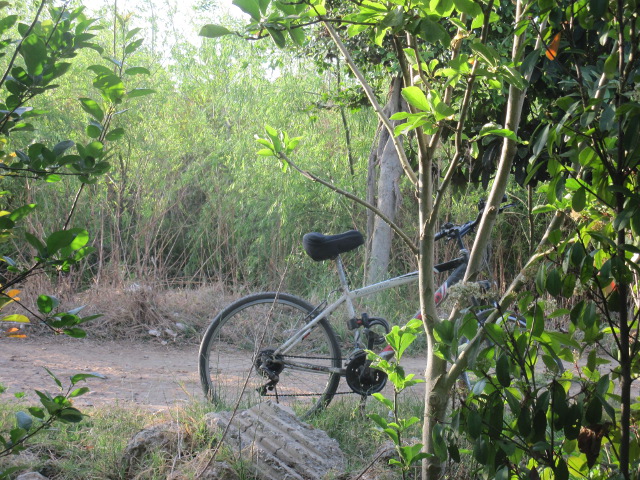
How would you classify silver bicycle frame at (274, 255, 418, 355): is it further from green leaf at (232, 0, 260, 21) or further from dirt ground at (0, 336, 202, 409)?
green leaf at (232, 0, 260, 21)

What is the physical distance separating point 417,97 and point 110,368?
15.6ft

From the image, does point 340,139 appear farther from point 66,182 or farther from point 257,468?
point 257,468

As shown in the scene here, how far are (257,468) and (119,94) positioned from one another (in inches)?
63.0

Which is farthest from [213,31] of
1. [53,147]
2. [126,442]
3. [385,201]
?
[385,201]

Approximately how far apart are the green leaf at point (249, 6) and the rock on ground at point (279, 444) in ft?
5.93

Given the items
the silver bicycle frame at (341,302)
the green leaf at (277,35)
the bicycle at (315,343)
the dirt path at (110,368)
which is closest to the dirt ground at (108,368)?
the dirt path at (110,368)

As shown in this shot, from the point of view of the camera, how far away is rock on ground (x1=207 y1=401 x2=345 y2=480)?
2.64 m

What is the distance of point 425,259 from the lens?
6.03 ft

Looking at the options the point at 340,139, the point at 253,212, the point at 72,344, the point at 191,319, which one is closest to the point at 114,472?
the point at 72,344

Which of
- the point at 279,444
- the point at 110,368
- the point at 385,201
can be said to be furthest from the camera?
the point at 385,201

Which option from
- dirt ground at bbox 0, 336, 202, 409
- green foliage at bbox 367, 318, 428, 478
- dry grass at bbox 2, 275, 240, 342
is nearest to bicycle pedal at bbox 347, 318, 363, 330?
dirt ground at bbox 0, 336, 202, 409

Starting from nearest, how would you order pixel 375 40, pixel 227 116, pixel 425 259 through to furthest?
pixel 375 40, pixel 425 259, pixel 227 116

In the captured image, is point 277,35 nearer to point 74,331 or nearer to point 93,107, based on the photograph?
point 93,107

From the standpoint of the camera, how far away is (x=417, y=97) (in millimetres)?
1420
